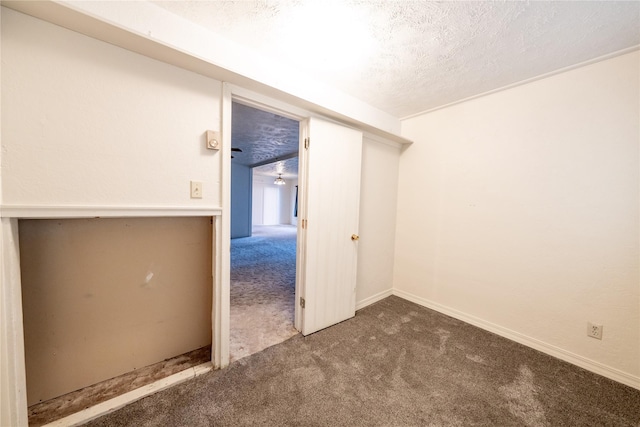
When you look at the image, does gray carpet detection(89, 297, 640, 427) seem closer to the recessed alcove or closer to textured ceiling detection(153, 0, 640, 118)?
the recessed alcove

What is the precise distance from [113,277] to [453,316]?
10.4 ft

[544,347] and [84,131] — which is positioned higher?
[84,131]

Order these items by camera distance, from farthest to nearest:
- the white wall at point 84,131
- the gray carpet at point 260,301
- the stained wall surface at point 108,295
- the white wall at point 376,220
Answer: the white wall at point 376,220, the gray carpet at point 260,301, the stained wall surface at point 108,295, the white wall at point 84,131

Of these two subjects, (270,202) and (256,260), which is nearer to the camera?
(256,260)

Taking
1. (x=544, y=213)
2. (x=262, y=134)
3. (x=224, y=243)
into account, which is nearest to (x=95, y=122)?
(x=224, y=243)

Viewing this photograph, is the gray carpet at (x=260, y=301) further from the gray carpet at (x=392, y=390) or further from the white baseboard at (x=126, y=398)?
the white baseboard at (x=126, y=398)

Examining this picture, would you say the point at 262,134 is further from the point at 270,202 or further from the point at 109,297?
the point at 270,202

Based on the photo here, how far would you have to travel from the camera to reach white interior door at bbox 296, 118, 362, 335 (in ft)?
6.86

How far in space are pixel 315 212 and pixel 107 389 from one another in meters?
1.90

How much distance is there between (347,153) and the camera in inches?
90.7

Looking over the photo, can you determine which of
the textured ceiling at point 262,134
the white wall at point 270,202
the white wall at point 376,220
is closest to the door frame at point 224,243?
the textured ceiling at point 262,134

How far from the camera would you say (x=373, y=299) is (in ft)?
9.36

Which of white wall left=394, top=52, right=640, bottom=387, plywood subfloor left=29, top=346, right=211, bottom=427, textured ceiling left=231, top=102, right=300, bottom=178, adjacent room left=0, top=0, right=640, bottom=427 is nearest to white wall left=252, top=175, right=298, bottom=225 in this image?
textured ceiling left=231, top=102, right=300, bottom=178

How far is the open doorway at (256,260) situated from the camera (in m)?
2.16
